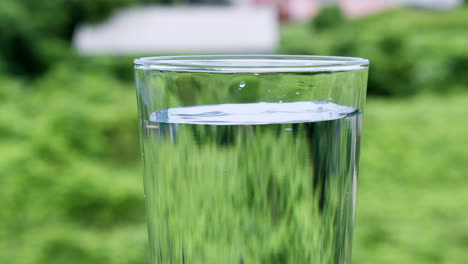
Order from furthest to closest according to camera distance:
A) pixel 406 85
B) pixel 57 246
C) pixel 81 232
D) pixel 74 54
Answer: pixel 74 54
pixel 406 85
pixel 81 232
pixel 57 246

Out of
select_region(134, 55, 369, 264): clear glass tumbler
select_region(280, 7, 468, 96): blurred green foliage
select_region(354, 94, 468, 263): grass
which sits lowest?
select_region(354, 94, 468, 263): grass

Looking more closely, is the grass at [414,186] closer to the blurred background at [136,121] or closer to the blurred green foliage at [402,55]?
the blurred background at [136,121]

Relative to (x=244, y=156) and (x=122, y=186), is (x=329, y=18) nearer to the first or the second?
(x=122, y=186)

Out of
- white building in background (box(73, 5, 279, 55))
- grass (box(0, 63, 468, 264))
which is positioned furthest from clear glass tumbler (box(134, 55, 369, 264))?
white building in background (box(73, 5, 279, 55))

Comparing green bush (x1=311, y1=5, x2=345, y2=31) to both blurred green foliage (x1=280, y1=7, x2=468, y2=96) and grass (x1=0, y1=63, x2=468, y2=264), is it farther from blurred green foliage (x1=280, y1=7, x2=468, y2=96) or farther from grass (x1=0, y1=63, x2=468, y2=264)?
grass (x1=0, y1=63, x2=468, y2=264)

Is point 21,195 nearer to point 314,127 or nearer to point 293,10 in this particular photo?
point 314,127

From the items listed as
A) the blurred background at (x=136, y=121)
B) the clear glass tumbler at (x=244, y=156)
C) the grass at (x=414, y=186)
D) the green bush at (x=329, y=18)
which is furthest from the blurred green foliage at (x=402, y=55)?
the clear glass tumbler at (x=244, y=156)

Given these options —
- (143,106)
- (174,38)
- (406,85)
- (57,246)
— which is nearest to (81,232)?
(57,246)
